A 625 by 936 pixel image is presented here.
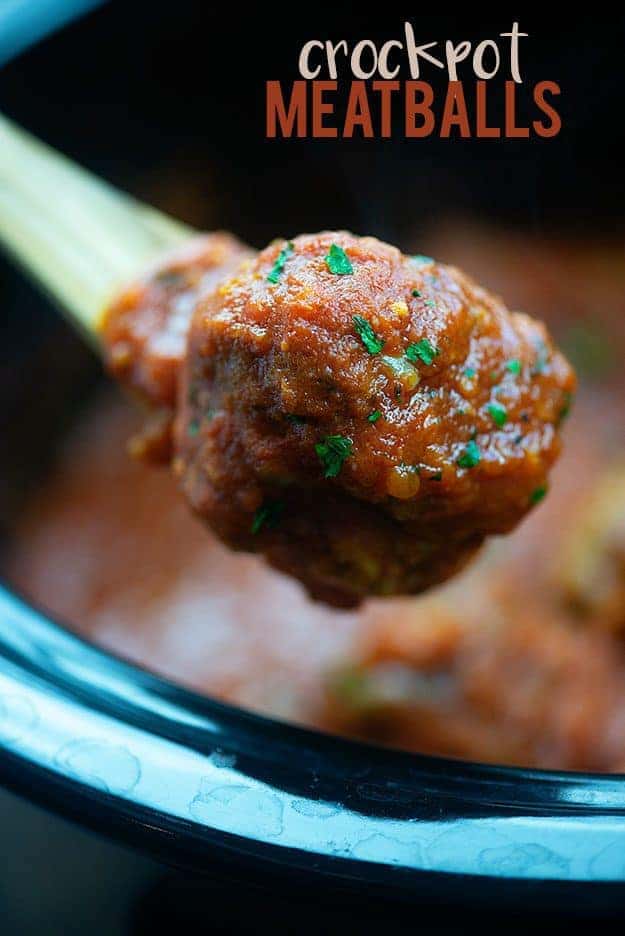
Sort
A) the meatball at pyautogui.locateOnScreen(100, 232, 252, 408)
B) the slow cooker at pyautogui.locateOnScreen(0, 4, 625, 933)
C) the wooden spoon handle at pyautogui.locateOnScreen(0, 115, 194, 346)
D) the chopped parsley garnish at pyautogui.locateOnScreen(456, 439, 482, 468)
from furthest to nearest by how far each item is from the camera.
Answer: the wooden spoon handle at pyautogui.locateOnScreen(0, 115, 194, 346) < the meatball at pyautogui.locateOnScreen(100, 232, 252, 408) < the chopped parsley garnish at pyautogui.locateOnScreen(456, 439, 482, 468) < the slow cooker at pyautogui.locateOnScreen(0, 4, 625, 933)

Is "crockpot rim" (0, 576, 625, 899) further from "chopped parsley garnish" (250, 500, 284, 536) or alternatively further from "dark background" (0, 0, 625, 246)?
"dark background" (0, 0, 625, 246)

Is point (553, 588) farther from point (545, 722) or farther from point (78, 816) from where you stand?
point (78, 816)

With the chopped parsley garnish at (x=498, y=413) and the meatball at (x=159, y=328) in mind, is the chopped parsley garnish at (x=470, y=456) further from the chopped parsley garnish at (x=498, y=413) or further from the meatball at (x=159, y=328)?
the meatball at (x=159, y=328)

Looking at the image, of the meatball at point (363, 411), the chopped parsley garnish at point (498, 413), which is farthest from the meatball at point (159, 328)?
the chopped parsley garnish at point (498, 413)

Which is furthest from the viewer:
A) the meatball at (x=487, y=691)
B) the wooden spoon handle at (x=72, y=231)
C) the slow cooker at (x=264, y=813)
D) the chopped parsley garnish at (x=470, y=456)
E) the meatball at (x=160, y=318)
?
the meatball at (x=487, y=691)

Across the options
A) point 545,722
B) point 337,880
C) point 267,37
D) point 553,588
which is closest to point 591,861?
point 337,880

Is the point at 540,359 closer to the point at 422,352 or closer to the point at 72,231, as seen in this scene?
the point at 422,352

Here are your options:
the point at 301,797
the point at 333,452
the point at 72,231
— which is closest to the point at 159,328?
the point at 72,231

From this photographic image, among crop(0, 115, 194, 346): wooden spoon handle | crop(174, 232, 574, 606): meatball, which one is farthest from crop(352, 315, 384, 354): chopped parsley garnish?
crop(0, 115, 194, 346): wooden spoon handle
